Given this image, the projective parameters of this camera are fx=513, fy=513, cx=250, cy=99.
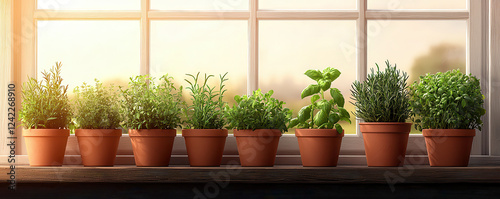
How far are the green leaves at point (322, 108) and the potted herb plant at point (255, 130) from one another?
11cm

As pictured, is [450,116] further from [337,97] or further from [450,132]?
[337,97]

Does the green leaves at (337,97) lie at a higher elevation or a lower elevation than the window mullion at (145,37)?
lower

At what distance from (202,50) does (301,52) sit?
0.51 meters

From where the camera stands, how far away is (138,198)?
85.6 inches

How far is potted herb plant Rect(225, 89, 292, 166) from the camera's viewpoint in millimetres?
2285

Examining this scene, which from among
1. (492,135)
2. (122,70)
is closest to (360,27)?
(492,135)

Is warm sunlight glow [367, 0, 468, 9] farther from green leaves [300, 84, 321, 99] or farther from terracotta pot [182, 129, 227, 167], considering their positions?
terracotta pot [182, 129, 227, 167]

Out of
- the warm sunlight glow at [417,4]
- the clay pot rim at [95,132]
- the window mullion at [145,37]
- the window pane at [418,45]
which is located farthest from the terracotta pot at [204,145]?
the warm sunlight glow at [417,4]

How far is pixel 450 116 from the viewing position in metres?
2.29

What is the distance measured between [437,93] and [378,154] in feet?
1.26

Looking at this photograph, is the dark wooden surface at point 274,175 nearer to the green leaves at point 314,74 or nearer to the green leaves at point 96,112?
the green leaves at point 96,112

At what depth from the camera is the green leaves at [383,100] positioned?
7.56 feet

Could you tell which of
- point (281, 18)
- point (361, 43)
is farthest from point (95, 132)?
point (361, 43)

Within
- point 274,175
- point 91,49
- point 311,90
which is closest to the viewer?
point 274,175
